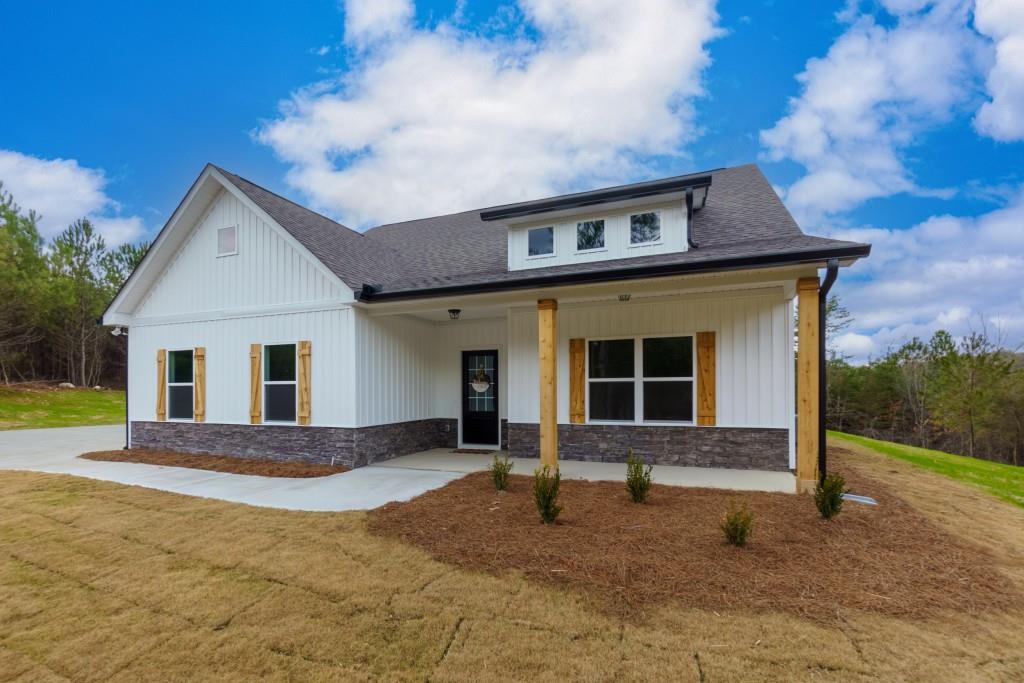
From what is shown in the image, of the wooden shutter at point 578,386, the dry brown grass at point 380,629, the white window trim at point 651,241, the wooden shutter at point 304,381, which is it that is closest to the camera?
the dry brown grass at point 380,629

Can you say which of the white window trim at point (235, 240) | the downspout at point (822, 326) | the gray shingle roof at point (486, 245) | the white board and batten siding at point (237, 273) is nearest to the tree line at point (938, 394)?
the gray shingle roof at point (486, 245)

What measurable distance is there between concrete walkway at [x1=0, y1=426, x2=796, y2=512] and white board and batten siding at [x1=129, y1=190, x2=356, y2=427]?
1304 mm

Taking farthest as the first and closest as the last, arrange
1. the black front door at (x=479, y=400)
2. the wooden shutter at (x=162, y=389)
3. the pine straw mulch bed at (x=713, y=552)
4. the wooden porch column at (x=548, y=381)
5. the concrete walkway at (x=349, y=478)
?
the black front door at (x=479, y=400)
the wooden shutter at (x=162, y=389)
the wooden porch column at (x=548, y=381)
the concrete walkway at (x=349, y=478)
the pine straw mulch bed at (x=713, y=552)

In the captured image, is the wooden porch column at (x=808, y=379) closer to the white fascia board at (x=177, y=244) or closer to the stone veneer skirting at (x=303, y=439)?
the stone veneer skirting at (x=303, y=439)

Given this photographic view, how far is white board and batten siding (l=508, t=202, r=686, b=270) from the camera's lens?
25.2 ft

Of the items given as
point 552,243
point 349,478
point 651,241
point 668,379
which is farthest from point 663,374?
point 349,478

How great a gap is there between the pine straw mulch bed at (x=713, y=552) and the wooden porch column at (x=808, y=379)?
57 cm

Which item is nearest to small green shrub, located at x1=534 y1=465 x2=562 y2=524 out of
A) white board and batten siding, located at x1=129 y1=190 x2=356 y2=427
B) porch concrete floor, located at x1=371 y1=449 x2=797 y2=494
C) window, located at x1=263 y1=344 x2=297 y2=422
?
porch concrete floor, located at x1=371 y1=449 x2=797 y2=494

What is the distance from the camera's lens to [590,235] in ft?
27.0

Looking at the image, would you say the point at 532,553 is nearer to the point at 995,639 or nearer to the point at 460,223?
the point at 995,639

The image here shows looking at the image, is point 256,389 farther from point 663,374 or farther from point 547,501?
point 663,374

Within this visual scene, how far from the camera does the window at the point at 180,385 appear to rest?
9414 millimetres

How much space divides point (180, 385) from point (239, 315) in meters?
2.22

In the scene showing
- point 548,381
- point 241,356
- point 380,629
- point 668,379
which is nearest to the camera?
point 380,629
